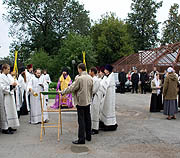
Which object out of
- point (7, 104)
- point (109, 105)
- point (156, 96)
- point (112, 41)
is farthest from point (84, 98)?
point (112, 41)

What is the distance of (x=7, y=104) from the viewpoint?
7293 mm

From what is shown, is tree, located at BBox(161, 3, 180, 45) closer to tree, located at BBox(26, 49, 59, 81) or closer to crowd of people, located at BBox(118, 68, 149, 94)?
tree, located at BBox(26, 49, 59, 81)

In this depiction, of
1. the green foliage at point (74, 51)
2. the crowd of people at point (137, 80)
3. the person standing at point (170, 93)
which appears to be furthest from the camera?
the green foliage at point (74, 51)

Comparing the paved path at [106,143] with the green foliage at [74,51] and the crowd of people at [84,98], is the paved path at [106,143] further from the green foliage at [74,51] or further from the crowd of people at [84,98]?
the green foliage at [74,51]

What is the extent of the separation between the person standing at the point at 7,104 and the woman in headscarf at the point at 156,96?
619cm

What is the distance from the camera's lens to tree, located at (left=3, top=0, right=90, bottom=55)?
3622cm

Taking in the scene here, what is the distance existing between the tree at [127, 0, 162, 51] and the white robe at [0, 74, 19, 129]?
3927 centimetres

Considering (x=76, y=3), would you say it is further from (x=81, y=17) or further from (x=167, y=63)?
(x=167, y=63)

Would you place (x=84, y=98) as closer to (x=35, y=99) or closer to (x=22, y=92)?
(x=35, y=99)

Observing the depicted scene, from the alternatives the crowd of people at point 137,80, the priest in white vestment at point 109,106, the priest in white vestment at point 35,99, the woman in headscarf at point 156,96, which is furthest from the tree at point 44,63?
the priest in white vestment at point 109,106

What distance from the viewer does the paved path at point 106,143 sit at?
17.2ft

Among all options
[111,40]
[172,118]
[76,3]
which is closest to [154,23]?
[111,40]

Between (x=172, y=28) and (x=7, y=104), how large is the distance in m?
45.6

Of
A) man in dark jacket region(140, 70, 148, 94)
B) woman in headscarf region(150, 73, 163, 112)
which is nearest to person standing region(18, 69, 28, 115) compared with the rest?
woman in headscarf region(150, 73, 163, 112)
